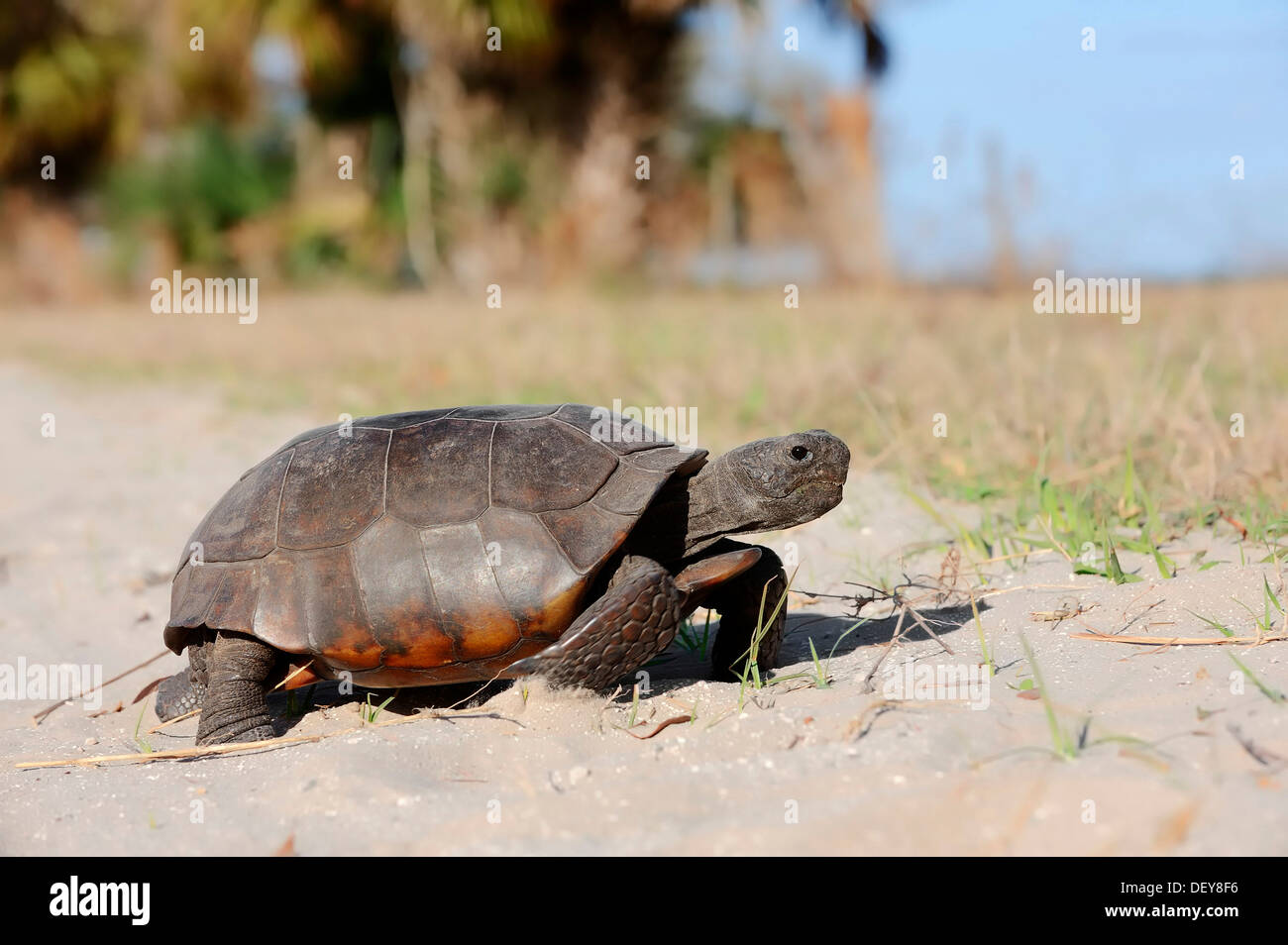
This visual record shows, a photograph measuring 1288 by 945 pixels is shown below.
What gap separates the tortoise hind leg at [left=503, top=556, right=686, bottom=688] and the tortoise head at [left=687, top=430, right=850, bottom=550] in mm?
319

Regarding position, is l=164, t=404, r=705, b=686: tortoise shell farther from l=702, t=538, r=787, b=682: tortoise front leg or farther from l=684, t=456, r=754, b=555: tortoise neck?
l=702, t=538, r=787, b=682: tortoise front leg

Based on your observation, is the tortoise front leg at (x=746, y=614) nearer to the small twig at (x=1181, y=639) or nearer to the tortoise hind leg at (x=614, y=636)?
the tortoise hind leg at (x=614, y=636)

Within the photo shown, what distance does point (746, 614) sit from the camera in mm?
2766

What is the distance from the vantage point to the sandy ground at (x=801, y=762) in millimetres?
1784

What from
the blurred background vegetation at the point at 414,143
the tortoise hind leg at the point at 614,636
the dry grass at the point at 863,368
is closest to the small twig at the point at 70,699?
the tortoise hind leg at the point at 614,636

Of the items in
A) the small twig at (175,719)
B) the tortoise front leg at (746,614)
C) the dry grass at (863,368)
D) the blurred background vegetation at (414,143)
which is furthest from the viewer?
the blurred background vegetation at (414,143)

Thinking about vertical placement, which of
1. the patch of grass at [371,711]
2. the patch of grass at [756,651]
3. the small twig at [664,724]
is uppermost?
the patch of grass at [756,651]

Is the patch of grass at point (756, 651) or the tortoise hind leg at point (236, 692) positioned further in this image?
the tortoise hind leg at point (236, 692)

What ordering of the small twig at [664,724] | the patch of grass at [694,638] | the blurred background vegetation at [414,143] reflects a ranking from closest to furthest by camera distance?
the small twig at [664,724] → the patch of grass at [694,638] → the blurred background vegetation at [414,143]

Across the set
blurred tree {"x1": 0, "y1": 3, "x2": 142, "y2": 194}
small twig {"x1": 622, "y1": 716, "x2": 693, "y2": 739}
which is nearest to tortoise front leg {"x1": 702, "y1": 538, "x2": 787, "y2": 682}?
small twig {"x1": 622, "y1": 716, "x2": 693, "y2": 739}

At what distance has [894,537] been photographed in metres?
3.80

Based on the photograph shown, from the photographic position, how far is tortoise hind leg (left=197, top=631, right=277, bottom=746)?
2625 millimetres

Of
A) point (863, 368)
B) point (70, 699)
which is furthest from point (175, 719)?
point (863, 368)
